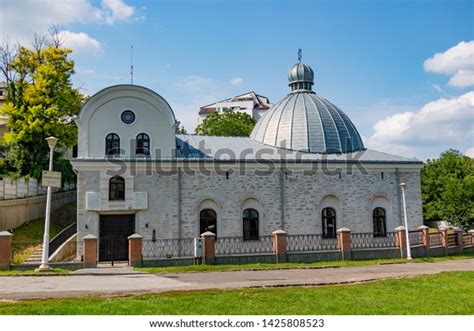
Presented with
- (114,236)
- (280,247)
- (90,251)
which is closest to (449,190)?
(280,247)

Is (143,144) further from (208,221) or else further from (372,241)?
(372,241)

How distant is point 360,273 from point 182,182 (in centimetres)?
1047

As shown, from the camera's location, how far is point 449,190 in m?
37.2

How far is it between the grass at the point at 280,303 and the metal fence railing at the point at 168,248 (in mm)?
10537

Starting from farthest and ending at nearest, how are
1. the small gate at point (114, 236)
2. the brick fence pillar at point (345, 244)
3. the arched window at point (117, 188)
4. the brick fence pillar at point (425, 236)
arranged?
the brick fence pillar at point (425, 236) < the arched window at point (117, 188) < the small gate at point (114, 236) < the brick fence pillar at point (345, 244)

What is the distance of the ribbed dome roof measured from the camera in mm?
27328


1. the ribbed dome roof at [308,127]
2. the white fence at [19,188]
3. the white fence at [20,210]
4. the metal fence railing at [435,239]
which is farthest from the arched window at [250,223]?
the white fence at [19,188]

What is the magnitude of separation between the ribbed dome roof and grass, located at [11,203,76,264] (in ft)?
46.0

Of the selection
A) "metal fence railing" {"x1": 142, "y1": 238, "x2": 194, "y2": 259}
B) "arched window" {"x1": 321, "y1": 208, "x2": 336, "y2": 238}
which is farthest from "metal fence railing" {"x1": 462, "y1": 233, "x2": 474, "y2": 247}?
"metal fence railing" {"x1": 142, "y1": 238, "x2": 194, "y2": 259}

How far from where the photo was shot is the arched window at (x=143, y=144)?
76.6ft

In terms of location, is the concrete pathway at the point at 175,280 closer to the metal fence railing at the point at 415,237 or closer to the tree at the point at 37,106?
the metal fence railing at the point at 415,237

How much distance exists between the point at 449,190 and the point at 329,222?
55.7 feet

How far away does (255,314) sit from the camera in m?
8.40
